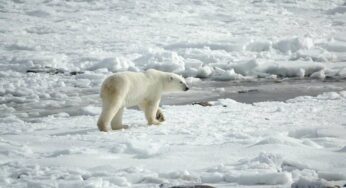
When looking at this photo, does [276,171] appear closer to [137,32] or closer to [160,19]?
[137,32]

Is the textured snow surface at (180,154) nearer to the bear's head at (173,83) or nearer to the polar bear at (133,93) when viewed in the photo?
the polar bear at (133,93)

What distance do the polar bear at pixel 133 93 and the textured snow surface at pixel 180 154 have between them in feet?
0.71

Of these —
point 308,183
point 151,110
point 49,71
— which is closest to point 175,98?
point 151,110

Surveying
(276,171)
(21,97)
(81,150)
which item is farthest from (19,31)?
(276,171)

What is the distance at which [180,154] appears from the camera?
470cm

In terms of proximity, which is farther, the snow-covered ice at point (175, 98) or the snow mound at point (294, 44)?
the snow mound at point (294, 44)

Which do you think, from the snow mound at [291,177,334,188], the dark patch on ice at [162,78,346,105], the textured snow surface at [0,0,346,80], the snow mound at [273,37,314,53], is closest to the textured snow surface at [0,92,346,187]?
the snow mound at [291,177,334,188]

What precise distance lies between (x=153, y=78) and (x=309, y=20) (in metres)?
17.5

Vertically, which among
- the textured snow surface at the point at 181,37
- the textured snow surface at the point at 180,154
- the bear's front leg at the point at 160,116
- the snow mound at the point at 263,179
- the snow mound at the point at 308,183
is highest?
the snow mound at the point at 308,183

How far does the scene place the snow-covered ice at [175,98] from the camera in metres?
4.11

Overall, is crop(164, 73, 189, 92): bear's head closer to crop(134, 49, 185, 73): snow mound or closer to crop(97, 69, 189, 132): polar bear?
crop(97, 69, 189, 132): polar bear

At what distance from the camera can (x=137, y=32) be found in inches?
819

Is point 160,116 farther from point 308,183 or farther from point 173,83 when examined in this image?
point 308,183

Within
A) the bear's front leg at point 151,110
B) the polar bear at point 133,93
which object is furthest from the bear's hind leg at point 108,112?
the bear's front leg at point 151,110
